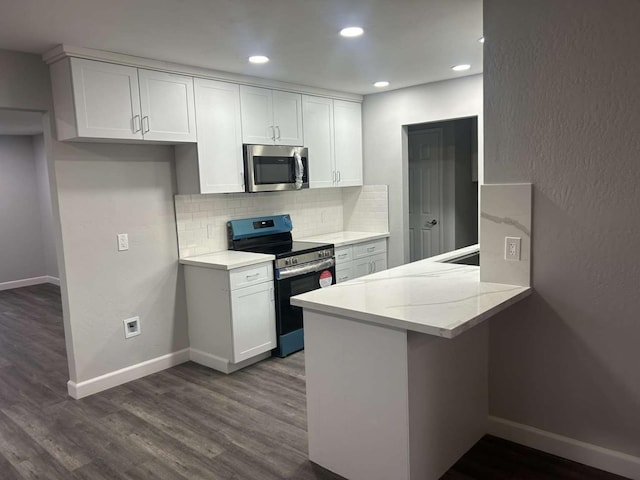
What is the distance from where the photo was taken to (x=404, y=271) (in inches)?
118

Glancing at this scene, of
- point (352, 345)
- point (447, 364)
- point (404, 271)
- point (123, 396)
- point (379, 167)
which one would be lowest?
point (123, 396)

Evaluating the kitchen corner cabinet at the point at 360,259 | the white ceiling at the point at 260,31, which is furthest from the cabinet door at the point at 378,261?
the white ceiling at the point at 260,31

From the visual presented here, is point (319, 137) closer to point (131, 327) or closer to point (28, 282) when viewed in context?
point (131, 327)

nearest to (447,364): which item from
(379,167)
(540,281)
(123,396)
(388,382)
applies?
(388,382)

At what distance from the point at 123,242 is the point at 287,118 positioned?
185 centimetres

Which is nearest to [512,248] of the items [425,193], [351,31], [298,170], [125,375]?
[351,31]

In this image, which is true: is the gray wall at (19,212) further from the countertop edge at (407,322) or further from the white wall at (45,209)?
the countertop edge at (407,322)

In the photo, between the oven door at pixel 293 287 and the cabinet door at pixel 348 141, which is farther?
the cabinet door at pixel 348 141

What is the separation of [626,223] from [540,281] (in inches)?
18.6

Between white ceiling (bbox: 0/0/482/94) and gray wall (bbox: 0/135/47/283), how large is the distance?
4.80 metres

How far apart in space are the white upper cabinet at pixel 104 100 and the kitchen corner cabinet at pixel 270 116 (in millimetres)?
991

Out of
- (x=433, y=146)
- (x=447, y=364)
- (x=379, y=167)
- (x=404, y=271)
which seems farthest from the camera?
(x=433, y=146)

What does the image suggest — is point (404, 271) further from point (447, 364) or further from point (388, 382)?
point (388, 382)

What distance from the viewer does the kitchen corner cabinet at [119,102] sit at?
3117mm
